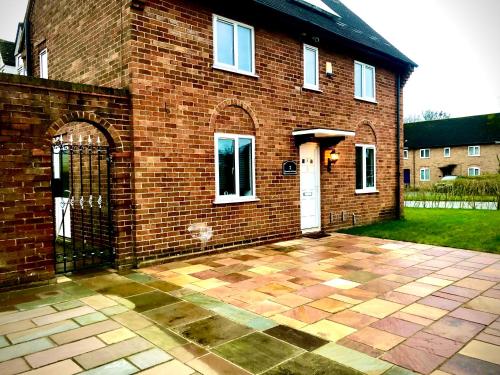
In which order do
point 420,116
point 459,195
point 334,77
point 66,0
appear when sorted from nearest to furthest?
point 66,0 → point 334,77 → point 459,195 → point 420,116

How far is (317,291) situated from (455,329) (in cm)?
185

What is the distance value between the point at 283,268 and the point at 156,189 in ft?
9.26

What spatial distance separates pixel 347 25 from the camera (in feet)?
41.6

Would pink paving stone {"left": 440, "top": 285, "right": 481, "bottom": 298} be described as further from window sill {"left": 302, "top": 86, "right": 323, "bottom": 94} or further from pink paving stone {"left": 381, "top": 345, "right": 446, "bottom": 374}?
window sill {"left": 302, "top": 86, "right": 323, "bottom": 94}

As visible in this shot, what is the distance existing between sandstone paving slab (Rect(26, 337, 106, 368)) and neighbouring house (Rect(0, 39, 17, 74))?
15677 millimetres

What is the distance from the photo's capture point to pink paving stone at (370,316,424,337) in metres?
3.89

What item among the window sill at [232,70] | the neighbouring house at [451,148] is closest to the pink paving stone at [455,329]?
the window sill at [232,70]

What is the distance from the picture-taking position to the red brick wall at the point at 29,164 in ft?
17.8

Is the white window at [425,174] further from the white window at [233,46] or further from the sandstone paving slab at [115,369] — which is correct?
the sandstone paving slab at [115,369]

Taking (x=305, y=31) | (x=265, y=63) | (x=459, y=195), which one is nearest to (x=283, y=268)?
(x=265, y=63)

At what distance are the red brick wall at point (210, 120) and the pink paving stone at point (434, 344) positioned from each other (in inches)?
188

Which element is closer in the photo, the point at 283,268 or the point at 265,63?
the point at 283,268

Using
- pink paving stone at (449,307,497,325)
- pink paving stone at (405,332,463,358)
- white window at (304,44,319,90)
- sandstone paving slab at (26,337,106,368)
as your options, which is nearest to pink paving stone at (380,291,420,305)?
pink paving stone at (449,307,497,325)

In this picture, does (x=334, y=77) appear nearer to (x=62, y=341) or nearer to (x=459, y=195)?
(x=62, y=341)
